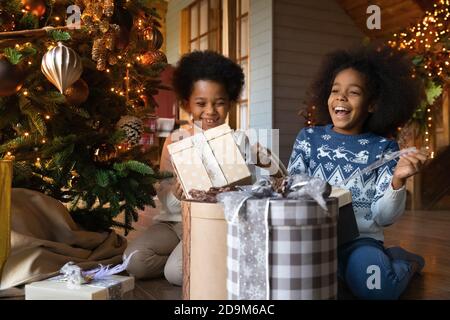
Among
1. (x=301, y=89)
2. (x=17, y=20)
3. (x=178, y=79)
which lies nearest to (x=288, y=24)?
(x=301, y=89)

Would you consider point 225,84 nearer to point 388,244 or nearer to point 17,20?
point 17,20

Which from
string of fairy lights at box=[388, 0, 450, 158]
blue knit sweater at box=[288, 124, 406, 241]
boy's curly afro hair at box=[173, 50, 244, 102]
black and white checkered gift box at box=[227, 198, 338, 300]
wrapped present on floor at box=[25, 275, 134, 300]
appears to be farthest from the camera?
string of fairy lights at box=[388, 0, 450, 158]

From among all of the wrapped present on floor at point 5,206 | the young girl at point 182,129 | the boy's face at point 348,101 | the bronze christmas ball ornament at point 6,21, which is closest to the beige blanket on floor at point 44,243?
the wrapped present on floor at point 5,206

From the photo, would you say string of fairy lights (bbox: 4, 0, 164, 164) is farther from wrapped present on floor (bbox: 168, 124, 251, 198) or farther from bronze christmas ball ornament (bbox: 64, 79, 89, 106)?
wrapped present on floor (bbox: 168, 124, 251, 198)

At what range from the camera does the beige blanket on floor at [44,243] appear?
121 cm

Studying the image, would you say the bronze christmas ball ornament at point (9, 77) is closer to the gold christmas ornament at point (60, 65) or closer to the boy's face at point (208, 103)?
the gold christmas ornament at point (60, 65)

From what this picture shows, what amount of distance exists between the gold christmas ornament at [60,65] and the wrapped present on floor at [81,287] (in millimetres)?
528

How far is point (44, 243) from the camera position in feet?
4.17

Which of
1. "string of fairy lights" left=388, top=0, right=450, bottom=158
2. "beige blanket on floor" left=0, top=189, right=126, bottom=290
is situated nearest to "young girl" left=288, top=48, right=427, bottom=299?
"beige blanket on floor" left=0, top=189, right=126, bottom=290

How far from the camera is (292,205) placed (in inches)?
30.6

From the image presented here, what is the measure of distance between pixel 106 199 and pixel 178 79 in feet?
1.75

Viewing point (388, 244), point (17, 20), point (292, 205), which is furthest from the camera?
point (388, 244)

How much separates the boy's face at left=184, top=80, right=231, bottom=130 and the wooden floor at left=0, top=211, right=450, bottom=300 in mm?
551

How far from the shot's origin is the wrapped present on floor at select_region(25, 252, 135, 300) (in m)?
0.96
